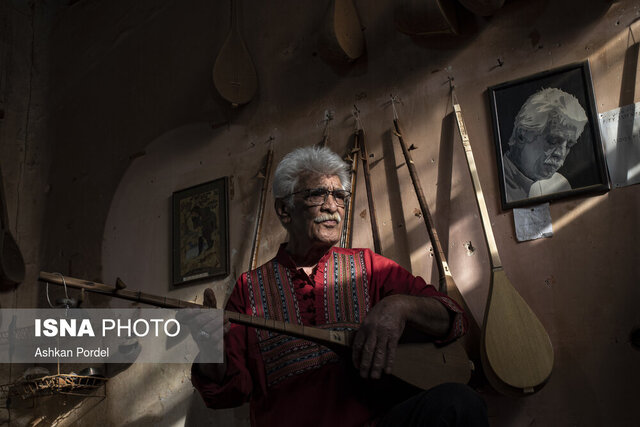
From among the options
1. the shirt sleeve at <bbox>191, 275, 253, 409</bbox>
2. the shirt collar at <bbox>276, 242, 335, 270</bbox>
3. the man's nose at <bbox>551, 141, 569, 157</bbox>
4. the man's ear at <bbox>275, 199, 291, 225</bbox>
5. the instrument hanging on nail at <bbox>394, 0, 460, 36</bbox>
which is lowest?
the shirt sleeve at <bbox>191, 275, 253, 409</bbox>

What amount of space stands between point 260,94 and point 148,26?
44.1 inches

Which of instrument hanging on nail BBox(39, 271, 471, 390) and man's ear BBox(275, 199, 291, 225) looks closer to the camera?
instrument hanging on nail BBox(39, 271, 471, 390)

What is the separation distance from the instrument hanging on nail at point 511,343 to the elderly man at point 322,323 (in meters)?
0.25

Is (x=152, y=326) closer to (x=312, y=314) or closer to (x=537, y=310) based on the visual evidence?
(x=312, y=314)

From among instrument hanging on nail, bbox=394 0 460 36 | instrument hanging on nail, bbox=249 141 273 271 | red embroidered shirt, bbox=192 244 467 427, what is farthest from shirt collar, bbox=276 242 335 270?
instrument hanging on nail, bbox=394 0 460 36

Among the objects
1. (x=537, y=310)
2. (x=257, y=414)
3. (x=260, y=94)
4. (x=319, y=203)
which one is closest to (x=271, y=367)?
(x=257, y=414)

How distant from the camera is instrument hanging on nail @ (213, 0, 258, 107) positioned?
333cm

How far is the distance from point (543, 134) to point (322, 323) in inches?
43.7

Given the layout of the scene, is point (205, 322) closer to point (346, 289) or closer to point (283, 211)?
point (346, 289)

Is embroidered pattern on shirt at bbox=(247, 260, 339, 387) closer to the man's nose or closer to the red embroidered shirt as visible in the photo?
the red embroidered shirt

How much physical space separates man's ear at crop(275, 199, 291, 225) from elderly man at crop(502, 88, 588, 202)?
844mm

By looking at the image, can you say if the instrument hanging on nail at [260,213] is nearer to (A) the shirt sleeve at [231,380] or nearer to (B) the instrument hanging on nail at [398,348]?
(A) the shirt sleeve at [231,380]

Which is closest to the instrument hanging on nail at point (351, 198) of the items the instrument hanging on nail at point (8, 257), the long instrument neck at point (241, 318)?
the long instrument neck at point (241, 318)

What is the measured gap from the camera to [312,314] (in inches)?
86.1
